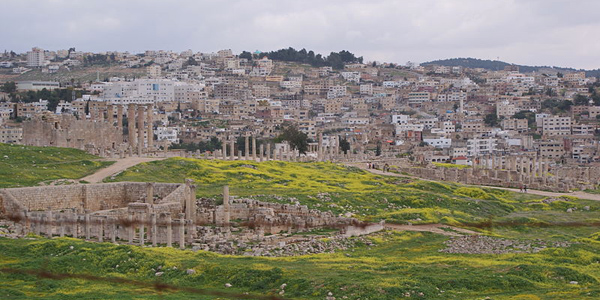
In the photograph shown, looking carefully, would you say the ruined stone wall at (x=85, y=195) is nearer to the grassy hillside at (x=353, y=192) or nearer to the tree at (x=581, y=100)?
the grassy hillside at (x=353, y=192)

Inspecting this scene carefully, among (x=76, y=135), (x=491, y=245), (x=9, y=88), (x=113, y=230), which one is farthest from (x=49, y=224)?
(x=9, y=88)

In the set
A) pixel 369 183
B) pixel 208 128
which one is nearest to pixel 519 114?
pixel 208 128

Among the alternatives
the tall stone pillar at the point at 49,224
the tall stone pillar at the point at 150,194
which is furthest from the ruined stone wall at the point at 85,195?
the tall stone pillar at the point at 49,224

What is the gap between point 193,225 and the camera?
30484mm

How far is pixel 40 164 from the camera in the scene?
43156mm

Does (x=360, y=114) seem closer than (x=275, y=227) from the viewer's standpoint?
No

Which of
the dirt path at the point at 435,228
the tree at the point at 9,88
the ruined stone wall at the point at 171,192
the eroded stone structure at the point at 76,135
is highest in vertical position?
the tree at the point at 9,88

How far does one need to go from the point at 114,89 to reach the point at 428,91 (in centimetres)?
7145

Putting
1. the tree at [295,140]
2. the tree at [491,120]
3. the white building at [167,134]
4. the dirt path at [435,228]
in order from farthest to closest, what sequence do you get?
the tree at [491,120], the white building at [167,134], the tree at [295,140], the dirt path at [435,228]

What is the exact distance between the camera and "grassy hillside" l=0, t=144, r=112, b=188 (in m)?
38.2

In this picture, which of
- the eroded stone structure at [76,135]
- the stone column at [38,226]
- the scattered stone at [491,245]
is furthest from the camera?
the eroded stone structure at [76,135]

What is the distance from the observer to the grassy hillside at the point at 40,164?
125 feet

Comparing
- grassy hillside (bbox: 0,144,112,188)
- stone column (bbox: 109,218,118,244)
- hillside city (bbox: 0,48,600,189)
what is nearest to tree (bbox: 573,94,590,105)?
hillside city (bbox: 0,48,600,189)

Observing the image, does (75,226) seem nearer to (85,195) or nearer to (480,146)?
(85,195)
